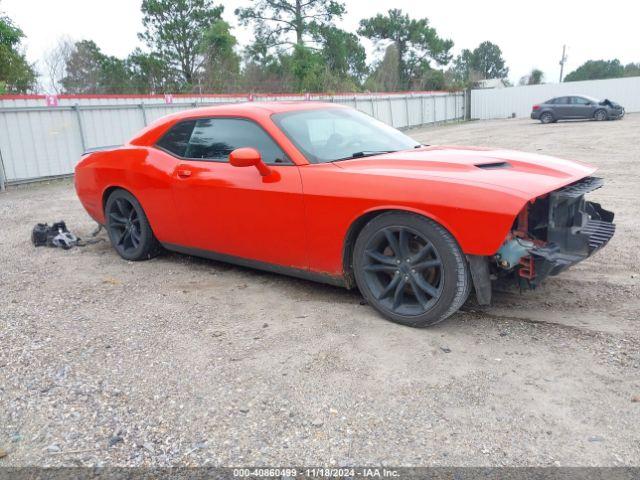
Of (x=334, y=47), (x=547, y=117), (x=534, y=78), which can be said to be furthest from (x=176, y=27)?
(x=534, y=78)

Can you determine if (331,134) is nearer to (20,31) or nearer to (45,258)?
(45,258)

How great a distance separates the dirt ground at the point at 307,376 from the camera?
95.0 inches

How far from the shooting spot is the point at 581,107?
26.0m

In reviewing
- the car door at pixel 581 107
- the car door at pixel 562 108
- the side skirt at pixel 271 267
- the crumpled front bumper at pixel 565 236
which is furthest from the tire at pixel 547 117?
the side skirt at pixel 271 267

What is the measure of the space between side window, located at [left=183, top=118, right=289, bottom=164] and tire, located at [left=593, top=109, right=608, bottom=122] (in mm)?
25615

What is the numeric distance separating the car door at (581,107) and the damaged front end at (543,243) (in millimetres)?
25243

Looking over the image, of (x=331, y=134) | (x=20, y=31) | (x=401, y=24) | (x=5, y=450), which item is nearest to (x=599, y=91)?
(x=401, y=24)

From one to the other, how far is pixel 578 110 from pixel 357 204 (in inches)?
1032

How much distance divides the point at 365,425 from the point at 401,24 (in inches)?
2149

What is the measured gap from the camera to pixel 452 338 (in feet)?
11.2

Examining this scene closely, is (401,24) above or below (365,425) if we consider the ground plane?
above

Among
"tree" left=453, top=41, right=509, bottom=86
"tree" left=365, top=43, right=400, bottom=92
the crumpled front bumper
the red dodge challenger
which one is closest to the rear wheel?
"tree" left=365, top=43, right=400, bottom=92

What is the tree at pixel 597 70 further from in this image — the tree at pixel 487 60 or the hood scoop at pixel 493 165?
the hood scoop at pixel 493 165

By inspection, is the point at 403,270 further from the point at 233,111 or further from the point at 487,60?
the point at 487,60
